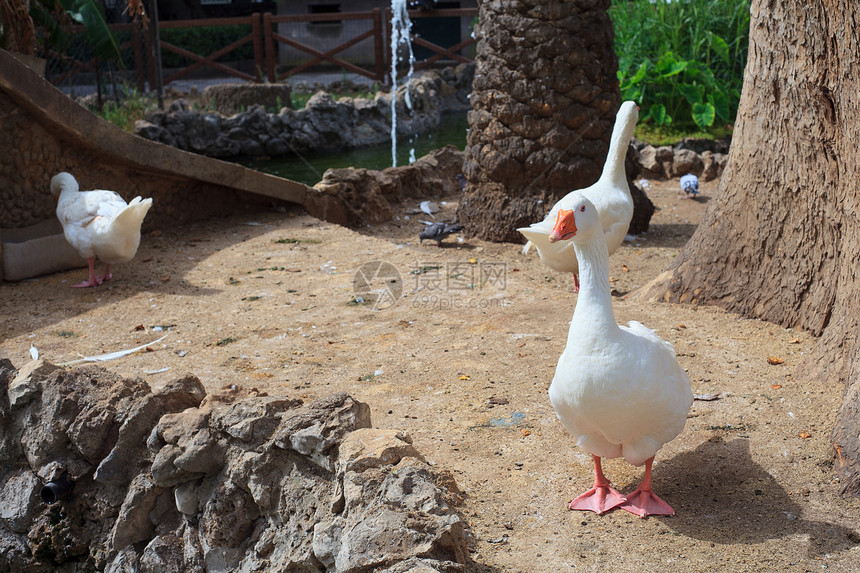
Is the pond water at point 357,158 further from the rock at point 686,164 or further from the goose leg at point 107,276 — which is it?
the goose leg at point 107,276

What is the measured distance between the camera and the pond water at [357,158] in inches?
530

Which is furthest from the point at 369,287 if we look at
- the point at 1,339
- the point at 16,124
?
the point at 16,124

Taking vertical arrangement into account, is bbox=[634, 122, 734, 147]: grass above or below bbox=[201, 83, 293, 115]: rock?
below

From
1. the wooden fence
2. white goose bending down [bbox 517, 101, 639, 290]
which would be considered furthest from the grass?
the wooden fence

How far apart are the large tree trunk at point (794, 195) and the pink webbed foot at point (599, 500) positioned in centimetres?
158

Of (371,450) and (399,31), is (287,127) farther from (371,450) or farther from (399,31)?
(371,450)

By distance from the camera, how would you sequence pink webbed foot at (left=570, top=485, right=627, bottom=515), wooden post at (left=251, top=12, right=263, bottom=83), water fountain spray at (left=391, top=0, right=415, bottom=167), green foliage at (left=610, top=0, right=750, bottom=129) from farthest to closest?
water fountain spray at (left=391, top=0, right=415, bottom=167) → wooden post at (left=251, top=12, right=263, bottom=83) → green foliage at (left=610, top=0, right=750, bottom=129) → pink webbed foot at (left=570, top=485, right=627, bottom=515)

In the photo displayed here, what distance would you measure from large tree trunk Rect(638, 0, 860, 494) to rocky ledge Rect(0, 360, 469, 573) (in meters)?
2.50

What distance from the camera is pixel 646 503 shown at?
9.53 feet

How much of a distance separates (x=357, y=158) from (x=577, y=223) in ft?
39.6

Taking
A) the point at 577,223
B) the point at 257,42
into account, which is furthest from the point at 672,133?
the point at 257,42

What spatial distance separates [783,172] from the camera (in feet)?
15.0

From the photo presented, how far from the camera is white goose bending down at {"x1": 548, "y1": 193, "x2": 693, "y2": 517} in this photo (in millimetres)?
2764

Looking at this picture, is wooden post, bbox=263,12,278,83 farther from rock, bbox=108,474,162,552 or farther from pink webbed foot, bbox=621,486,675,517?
pink webbed foot, bbox=621,486,675,517
